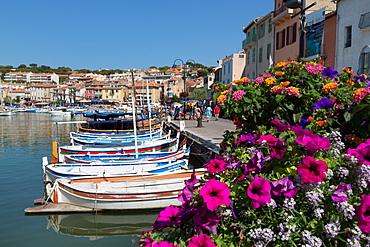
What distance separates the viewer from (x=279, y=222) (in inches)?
98.0

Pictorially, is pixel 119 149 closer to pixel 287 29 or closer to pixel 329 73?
pixel 329 73

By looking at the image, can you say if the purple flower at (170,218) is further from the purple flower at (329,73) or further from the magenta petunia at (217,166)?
the purple flower at (329,73)

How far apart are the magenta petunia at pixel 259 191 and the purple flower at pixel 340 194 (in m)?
0.44

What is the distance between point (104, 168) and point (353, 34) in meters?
16.6

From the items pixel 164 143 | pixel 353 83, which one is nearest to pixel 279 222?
pixel 353 83

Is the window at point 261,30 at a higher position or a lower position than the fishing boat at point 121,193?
higher

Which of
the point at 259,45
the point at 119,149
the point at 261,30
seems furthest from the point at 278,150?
the point at 261,30

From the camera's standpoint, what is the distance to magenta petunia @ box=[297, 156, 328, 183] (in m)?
2.39

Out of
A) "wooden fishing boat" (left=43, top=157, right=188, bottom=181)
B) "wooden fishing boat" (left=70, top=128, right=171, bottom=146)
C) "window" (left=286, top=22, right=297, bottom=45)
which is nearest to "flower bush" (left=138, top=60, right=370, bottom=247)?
"wooden fishing boat" (left=43, top=157, right=188, bottom=181)

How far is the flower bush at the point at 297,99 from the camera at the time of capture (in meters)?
3.67

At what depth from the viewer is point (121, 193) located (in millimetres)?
11125

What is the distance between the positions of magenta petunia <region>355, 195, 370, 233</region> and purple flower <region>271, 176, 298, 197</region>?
41cm

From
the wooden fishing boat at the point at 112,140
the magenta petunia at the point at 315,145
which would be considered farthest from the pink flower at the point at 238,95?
the wooden fishing boat at the point at 112,140

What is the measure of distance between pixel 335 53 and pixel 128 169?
52.6 feet
